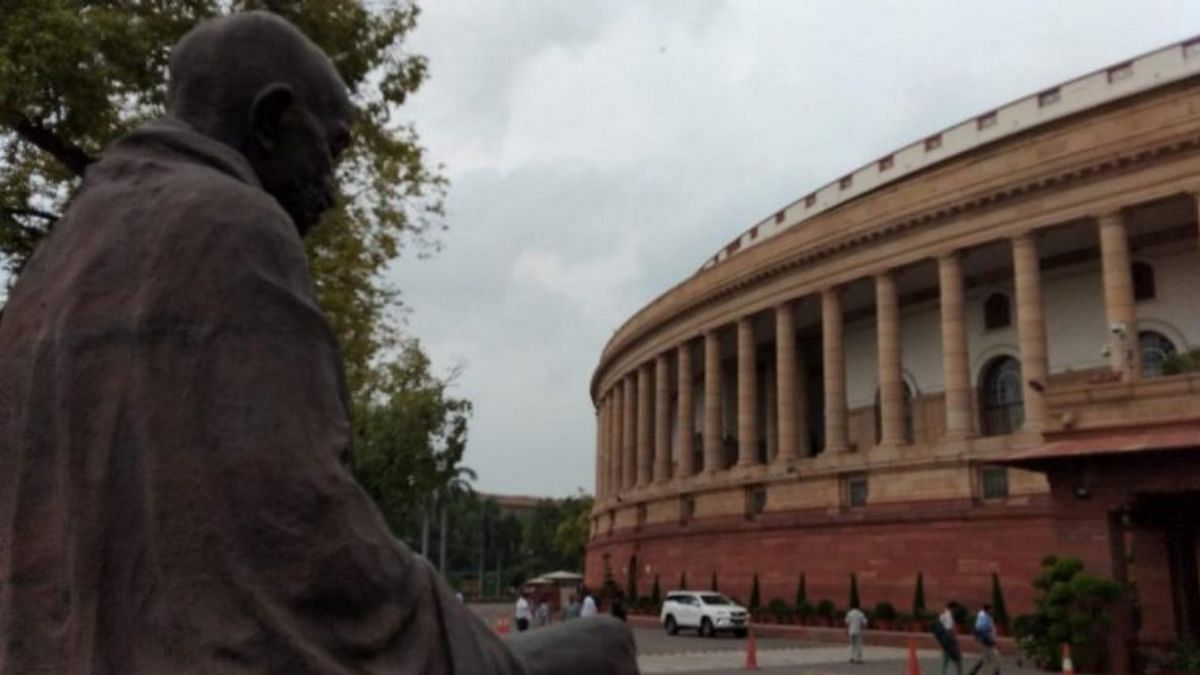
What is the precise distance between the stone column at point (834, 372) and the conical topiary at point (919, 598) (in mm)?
6488

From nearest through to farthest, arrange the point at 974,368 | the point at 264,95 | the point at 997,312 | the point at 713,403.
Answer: the point at 264,95 < the point at 974,368 < the point at 997,312 < the point at 713,403

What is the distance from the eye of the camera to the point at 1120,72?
32.9 metres

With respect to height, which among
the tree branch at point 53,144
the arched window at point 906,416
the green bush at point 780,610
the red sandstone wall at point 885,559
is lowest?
the green bush at point 780,610

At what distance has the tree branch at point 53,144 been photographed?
11.1 meters

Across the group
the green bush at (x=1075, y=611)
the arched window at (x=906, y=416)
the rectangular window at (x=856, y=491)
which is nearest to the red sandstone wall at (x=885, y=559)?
the rectangular window at (x=856, y=491)

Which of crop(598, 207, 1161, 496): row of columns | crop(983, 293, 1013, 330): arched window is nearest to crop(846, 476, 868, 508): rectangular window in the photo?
crop(598, 207, 1161, 496): row of columns

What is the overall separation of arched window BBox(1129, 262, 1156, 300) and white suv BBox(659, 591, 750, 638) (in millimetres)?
14913

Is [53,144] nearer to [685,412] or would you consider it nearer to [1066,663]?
[1066,663]

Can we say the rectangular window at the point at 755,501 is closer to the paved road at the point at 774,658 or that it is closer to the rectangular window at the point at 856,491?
the rectangular window at the point at 856,491

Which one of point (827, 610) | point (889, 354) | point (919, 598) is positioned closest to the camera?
point (919, 598)

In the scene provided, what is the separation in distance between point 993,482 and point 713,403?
1458 centimetres

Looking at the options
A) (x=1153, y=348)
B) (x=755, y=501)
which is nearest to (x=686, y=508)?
(x=755, y=501)

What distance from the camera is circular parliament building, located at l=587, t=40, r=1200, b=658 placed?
757 inches

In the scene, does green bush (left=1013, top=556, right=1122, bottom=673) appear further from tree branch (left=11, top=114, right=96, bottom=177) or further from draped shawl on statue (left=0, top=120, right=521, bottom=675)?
draped shawl on statue (left=0, top=120, right=521, bottom=675)
